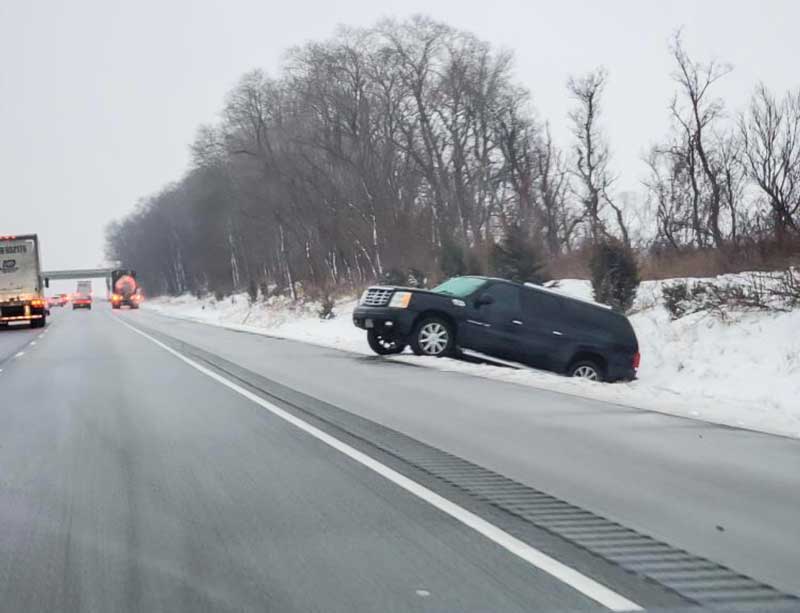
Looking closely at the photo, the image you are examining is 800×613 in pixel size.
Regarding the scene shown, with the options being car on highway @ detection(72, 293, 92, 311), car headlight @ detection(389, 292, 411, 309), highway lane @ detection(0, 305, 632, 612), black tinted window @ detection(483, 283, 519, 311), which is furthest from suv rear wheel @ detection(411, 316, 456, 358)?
car on highway @ detection(72, 293, 92, 311)

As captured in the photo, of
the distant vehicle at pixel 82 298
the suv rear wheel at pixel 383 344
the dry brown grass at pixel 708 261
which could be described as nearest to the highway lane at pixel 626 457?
the suv rear wheel at pixel 383 344

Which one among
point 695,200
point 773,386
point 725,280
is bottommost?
point 773,386

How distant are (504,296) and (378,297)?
9.01 feet

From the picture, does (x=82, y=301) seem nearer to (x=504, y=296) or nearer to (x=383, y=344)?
(x=383, y=344)

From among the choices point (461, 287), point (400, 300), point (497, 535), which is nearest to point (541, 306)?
point (461, 287)

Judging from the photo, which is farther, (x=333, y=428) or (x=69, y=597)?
(x=333, y=428)

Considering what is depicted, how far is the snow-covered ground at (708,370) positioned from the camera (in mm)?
11867

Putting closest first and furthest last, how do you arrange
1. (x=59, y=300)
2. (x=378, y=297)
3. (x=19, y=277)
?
(x=378, y=297), (x=19, y=277), (x=59, y=300)

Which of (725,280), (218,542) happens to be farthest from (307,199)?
(218,542)

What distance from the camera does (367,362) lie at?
19266 mm

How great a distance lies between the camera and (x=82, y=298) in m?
108

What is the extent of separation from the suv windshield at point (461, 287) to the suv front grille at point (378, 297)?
100 cm

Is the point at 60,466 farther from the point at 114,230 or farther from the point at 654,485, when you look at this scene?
the point at 114,230

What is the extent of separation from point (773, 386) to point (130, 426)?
9560 millimetres
